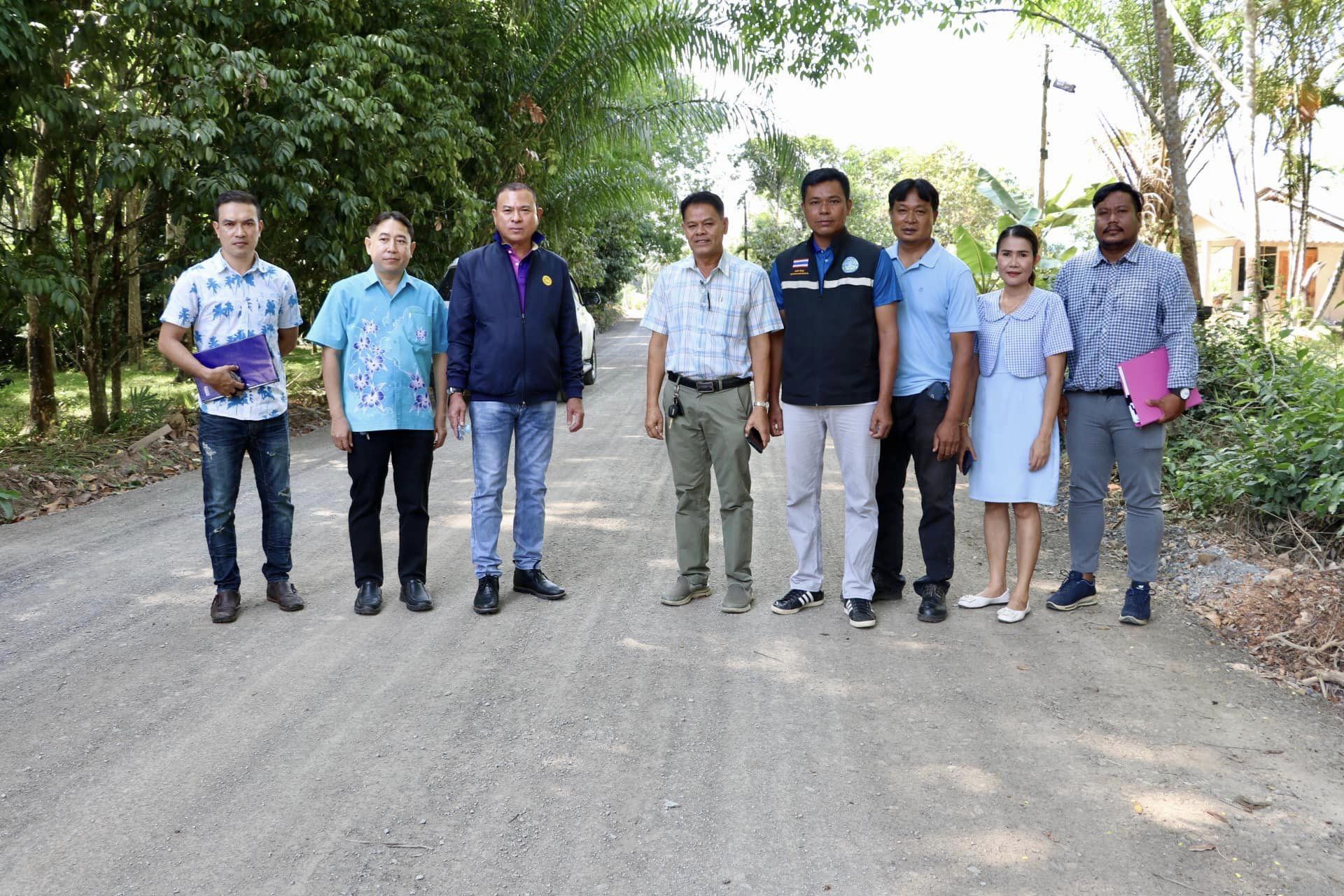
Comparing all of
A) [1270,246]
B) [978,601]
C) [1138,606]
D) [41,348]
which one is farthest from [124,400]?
[1270,246]

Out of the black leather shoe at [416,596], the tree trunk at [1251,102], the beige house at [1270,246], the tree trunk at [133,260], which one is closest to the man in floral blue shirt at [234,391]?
the black leather shoe at [416,596]

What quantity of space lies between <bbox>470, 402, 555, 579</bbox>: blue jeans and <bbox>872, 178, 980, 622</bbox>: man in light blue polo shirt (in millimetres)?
1810

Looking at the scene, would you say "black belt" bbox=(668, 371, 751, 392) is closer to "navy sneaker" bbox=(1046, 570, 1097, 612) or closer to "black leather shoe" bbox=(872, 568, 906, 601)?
"black leather shoe" bbox=(872, 568, 906, 601)

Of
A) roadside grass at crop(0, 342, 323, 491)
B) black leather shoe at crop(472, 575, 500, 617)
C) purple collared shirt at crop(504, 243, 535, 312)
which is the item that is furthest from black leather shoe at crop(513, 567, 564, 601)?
roadside grass at crop(0, 342, 323, 491)

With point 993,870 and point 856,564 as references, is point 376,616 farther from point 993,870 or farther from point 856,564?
point 993,870

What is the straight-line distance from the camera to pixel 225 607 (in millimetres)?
5109

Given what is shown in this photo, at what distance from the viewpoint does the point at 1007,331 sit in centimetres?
515

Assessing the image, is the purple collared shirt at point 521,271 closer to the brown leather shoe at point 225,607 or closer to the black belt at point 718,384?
the black belt at point 718,384

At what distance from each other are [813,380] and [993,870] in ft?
8.76

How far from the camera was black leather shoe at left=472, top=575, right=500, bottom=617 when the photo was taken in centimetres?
525

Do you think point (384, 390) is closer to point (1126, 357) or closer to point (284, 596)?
point (284, 596)

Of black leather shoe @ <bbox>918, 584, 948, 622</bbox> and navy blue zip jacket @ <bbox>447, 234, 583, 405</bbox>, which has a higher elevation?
navy blue zip jacket @ <bbox>447, 234, 583, 405</bbox>

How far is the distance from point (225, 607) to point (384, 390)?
4.27 feet

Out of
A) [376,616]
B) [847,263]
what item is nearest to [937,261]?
[847,263]
